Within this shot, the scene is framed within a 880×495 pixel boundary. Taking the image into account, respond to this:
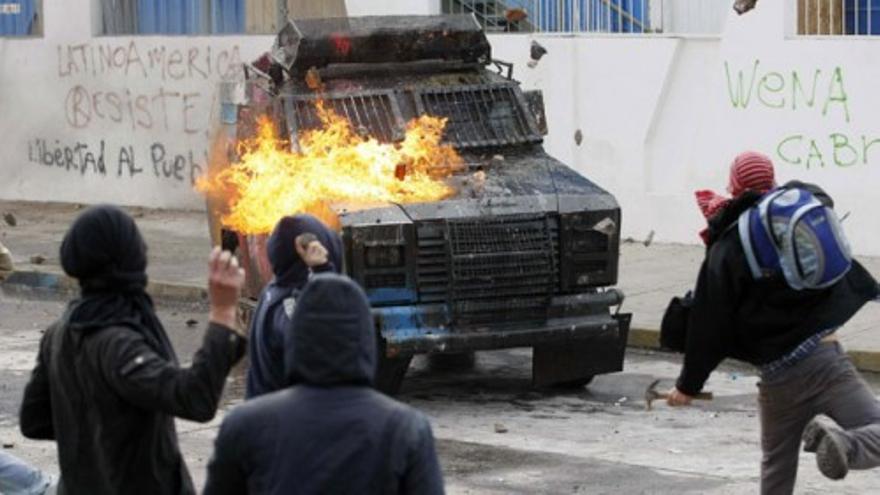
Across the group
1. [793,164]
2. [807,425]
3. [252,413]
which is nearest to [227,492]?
[252,413]

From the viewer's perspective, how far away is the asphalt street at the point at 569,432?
10078mm

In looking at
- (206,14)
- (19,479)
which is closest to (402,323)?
(19,479)

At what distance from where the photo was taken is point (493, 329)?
12016mm

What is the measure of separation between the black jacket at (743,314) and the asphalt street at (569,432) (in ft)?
7.03

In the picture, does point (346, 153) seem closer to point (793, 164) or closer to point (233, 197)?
point (233, 197)

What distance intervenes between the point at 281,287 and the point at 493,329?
5041mm

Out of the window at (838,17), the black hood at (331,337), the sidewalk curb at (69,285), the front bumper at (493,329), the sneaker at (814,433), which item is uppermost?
the window at (838,17)

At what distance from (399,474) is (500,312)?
7.37 metres

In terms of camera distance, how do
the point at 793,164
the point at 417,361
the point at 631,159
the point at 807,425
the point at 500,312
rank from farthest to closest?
the point at 631,159 < the point at 793,164 < the point at 417,361 < the point at 500,312 < the point at 807,425

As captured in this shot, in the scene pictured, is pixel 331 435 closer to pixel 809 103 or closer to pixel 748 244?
pixel 748 244

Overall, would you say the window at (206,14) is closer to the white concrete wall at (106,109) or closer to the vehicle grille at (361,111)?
the white concrete wall at (106,109)

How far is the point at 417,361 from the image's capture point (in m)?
14.1

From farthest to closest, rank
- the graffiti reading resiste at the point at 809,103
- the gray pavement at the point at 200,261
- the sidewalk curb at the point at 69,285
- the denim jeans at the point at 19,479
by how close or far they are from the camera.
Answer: the sidewalk curb at the point at 69,285 < the graffiti reading resiste at the point at 809,103 < the gray pavement at the point at 200,261 < the denim jeans at the point at 19,479

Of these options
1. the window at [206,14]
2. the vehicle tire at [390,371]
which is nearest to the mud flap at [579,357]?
the vehicle tire at [390,371]
